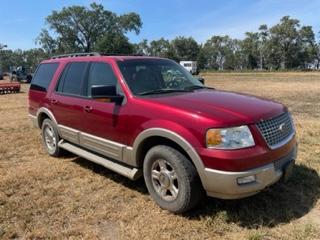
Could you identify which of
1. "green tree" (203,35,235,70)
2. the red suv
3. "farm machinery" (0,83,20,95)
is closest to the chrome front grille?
the red suv

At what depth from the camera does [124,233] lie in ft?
13.0

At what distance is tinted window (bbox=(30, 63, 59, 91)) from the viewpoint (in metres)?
6.80

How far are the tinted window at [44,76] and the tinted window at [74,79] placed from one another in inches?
22.0

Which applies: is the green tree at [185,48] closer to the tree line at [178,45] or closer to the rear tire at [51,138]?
the tree line at [178,45]

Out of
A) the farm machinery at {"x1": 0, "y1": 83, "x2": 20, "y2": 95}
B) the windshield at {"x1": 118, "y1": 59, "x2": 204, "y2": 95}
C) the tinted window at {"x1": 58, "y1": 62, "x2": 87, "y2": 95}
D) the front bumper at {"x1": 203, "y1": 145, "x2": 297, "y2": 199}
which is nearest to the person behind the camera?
the front bumper at {"x1": 203, "y1": 145, "x2": 297, "y2": 199}

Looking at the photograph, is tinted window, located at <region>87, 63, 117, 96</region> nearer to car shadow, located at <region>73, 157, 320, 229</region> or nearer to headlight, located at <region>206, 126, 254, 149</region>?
car shadow, located at <region>73, 157, 320, 229</region>

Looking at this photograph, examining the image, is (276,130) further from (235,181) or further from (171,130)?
(171,130)

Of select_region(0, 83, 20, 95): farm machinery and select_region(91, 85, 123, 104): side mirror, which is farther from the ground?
select_region(91, 85, 123, 104): side mirror

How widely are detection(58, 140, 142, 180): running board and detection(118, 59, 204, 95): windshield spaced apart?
101 cm

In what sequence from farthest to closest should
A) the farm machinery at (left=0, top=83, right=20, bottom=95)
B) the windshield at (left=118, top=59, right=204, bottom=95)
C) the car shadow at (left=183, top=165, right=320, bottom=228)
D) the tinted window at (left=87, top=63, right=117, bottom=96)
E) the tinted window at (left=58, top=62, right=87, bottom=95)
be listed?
the farm machinery at (left=0, top=83, right=20, bottom=95), the tinted window at (left=58, top=62, right=87, bottom=95), the tinted window at (left=87, top=63, right=117, bottom=96), the windshield at (left=118, top=59, right=204, bottom=95), the car shadow at (left=183, top=165, right=320, bottom=228)

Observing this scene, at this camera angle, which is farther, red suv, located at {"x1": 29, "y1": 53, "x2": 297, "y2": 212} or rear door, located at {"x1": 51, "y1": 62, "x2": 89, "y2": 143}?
rear door, located at {"x1": 51, "y1": 62, "x2": 89, "y2": 143}

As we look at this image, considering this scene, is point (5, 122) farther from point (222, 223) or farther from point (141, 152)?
point (222, 223)

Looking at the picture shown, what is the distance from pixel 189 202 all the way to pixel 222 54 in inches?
4956

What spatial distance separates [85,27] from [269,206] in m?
78.7
